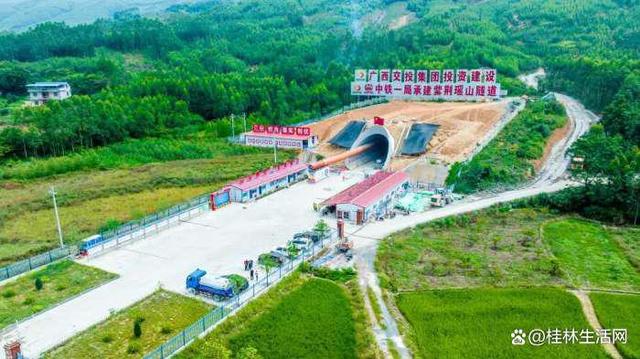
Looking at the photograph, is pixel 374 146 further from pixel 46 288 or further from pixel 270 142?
pixel 46 288

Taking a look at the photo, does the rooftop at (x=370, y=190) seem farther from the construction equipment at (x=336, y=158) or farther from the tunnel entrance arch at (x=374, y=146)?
the tunnel entrance arch at (x=374, y=146)

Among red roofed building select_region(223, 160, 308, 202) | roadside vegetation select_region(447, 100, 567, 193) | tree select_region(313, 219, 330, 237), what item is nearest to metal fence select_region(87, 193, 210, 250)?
red roofed building select_region(223, 160, 308, 202)

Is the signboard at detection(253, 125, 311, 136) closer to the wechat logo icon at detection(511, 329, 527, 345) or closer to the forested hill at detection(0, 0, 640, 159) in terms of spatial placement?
the forested hill at detection(0, 0, 640, 159)

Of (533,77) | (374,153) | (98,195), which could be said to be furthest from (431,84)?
(533,77)

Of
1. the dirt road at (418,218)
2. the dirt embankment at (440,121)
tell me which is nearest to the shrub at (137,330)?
the dirt road at (418,218)

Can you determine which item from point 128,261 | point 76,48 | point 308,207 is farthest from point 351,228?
point 76,48
